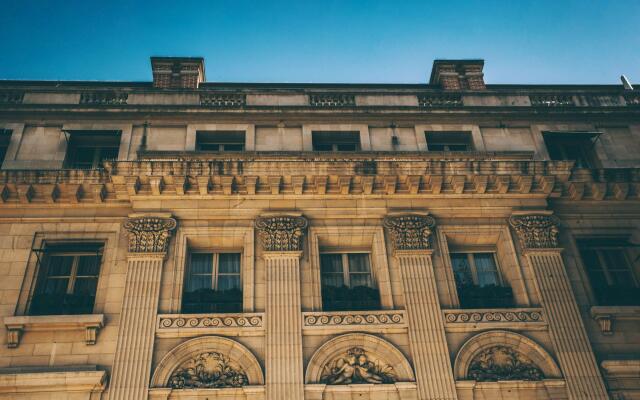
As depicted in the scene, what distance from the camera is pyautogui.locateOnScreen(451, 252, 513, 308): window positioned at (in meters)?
15.4

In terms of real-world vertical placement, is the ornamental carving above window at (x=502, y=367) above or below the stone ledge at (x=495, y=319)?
below

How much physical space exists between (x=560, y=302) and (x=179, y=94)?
14377mm

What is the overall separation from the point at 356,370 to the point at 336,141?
8202 mm

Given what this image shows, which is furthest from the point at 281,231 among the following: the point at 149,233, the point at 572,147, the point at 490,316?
the point at 572,147

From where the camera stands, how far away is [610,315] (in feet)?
48.7

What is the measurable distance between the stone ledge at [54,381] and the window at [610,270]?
1418cm

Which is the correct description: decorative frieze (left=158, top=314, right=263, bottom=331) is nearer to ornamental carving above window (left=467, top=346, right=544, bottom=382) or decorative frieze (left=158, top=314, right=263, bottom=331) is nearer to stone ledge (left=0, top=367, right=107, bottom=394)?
stone ledge (left=0, top=367, right=107, bottom=394)

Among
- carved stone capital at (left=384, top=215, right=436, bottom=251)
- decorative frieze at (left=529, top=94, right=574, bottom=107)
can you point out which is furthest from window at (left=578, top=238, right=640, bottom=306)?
decorative frieze at (left=529, top=94, right=574, bottom=107)

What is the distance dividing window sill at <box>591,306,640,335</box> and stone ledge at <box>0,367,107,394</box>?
529 inches

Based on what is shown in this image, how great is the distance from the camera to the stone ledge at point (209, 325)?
1393cm

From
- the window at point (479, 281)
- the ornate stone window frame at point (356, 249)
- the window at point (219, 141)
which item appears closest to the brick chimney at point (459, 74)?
the window at point (479, 281)

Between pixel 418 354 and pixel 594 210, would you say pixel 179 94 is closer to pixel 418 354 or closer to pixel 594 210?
pixel 418 354

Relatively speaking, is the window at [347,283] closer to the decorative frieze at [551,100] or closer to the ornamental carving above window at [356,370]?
the ornamental carving above window at [356,370]

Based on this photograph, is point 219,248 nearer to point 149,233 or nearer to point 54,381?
point 149,233
